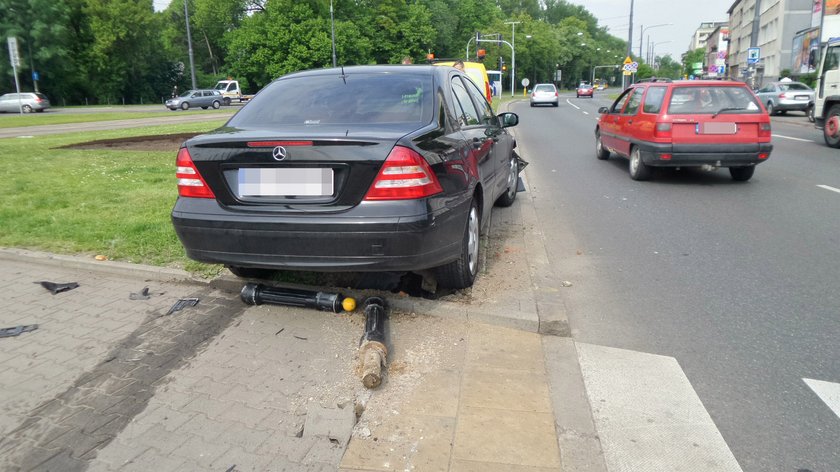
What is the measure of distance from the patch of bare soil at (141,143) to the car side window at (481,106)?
936cm

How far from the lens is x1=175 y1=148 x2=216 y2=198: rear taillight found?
4.00 metres

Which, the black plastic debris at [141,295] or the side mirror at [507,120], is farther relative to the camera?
the side mirror at [507,120]

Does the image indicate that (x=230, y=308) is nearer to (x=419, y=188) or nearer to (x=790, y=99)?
(x=419, y=188)

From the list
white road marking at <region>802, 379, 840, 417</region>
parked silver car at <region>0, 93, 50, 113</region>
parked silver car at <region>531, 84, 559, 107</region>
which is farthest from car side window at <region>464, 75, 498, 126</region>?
parked silver car at <region>0, 93, 50, 113</region>

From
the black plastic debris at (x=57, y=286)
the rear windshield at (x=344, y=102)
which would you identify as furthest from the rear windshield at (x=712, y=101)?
the black plastic debris at (x=57, y=286)

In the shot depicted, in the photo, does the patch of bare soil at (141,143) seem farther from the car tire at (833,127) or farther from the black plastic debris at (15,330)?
the car tire at (833,127)

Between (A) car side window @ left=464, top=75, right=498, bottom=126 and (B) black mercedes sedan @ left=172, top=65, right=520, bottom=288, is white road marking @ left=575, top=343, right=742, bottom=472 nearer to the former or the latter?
(B) black mercedes sedan @ left=172, top=65, right=520, bottom=288

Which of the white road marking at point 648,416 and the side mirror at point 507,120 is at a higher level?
the side mirror at point 507,120

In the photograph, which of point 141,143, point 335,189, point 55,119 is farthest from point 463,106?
point 55,119

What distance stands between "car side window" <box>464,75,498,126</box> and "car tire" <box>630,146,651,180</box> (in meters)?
4.63

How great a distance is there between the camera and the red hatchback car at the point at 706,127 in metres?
9.53

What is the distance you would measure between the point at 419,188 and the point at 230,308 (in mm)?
1738

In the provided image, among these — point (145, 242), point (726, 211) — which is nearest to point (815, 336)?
point (726, 211)

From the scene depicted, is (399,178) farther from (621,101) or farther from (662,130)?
(621,101)
